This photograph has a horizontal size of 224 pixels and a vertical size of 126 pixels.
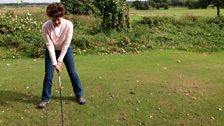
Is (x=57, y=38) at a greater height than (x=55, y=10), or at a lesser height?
lesser

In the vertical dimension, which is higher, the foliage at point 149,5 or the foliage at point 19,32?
the foliage at point 19,32

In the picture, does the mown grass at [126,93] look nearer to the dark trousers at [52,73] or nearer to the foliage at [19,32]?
the dark trousers at [52,73]

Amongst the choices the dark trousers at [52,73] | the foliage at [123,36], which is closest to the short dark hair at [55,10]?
the dark trousers at [52,73]

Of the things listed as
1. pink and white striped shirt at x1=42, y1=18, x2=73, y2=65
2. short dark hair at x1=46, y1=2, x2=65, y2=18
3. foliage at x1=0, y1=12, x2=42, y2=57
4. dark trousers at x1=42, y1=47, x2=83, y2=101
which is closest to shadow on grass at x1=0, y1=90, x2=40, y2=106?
dark trousers at x1=42, y1=47, x2=83, y2=101

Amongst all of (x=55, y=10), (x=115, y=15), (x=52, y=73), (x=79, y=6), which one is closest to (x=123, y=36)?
(x=115, y=15)

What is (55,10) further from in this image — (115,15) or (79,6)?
(79,6)

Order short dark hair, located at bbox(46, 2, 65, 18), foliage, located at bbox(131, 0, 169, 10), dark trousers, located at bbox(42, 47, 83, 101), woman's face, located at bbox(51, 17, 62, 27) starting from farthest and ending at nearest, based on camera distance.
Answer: foliage, located at bbox(131, 0, 169, 10) → dark trousers, located at bbox(42, 47, 83, 101) → woman's face, located at bbox(51, 17, 62, 27) → short dark hair, located at bbox(46, 2, 65, 18)

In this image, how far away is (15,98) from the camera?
8.12m

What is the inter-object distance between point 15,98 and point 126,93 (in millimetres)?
2060

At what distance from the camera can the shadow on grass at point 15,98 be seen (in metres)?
7.91

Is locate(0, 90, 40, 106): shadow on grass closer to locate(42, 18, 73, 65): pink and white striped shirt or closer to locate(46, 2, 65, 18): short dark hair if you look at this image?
locate(42, 18, 73, 65): pink and white striped shirt

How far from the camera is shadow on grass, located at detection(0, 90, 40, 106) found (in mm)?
7906

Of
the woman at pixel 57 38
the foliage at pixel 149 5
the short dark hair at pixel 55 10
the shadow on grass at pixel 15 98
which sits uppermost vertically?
the short dark hair at pixel 55 10

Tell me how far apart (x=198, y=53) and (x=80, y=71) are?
14.7ft
